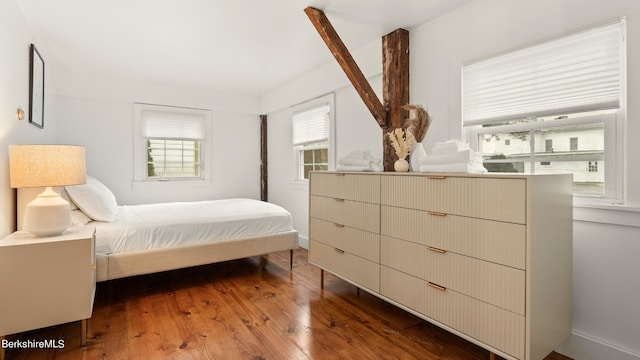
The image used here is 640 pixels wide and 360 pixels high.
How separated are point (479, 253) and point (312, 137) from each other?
2.90 metres

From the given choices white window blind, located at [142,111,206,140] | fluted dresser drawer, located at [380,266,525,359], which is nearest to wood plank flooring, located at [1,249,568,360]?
fluted dresser drawer, located at [380,266,525,359]

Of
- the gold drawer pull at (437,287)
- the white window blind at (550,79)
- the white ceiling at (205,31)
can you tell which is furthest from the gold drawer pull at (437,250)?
the white ceiling at (205,31)

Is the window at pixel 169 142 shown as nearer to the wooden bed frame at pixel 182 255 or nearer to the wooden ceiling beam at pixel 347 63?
the wooden bed frame at pixel 182 255

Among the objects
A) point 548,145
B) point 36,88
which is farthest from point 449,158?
point 36,88

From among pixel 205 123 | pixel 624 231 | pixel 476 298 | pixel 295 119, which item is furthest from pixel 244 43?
pixel 624 231

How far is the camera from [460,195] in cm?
184

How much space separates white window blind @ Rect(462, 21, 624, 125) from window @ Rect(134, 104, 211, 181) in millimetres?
3880

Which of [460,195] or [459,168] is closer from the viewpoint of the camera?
[460,195]

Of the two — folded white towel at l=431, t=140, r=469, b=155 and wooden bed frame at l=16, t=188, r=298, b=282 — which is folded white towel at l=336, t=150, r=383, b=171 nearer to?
folded white towel at l=431, t=140, r=469, b=155

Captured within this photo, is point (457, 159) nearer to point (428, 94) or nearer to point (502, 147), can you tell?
point (502, 147)

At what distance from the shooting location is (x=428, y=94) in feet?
9.08

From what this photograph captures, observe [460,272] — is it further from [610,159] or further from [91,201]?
[91,201]

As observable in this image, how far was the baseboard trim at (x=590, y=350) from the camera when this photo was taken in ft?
5.84

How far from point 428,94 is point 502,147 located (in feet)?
2.46
